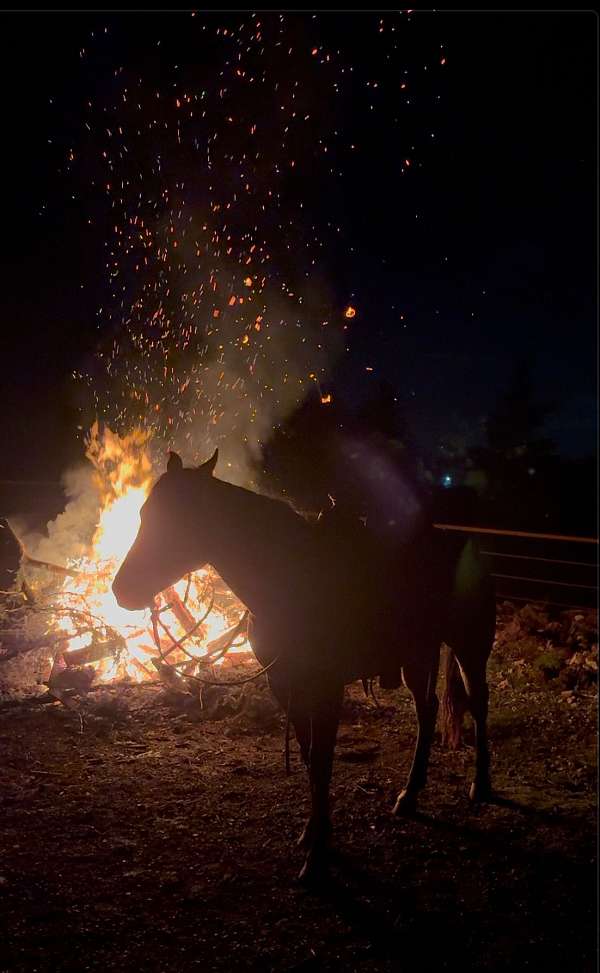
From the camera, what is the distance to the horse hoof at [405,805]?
4.36 metres

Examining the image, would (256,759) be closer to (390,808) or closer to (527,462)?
(390,808)

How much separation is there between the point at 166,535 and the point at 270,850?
235 cm

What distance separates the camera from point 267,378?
72.4 ft

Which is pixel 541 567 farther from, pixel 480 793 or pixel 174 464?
pixel 174 464

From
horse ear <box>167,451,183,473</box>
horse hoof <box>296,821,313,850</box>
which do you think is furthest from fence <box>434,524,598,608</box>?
→ horse ear <box>167,451,183,473</box>

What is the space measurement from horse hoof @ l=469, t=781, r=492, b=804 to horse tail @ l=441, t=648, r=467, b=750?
81 centimetres

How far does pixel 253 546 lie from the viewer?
12.2ft

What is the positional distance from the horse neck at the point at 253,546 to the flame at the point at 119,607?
2.95 m

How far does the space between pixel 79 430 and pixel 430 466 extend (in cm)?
2435

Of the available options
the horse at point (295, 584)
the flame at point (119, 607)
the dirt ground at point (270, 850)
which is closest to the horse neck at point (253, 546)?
the horse at point (295, 584)

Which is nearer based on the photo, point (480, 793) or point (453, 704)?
point (480, 793)

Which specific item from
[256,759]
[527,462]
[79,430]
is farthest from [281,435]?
[256,759]

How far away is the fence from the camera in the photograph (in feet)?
32.6

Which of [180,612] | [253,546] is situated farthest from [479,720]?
[180,612]
